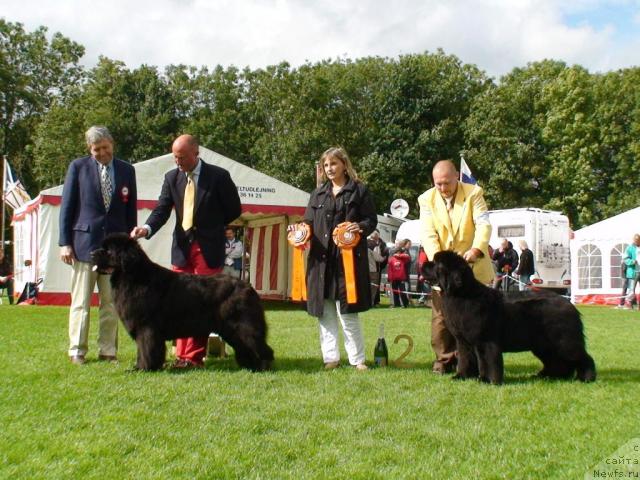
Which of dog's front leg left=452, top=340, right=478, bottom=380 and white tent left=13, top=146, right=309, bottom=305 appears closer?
dog's front leg left=452, top=340, right=478, bottom=380

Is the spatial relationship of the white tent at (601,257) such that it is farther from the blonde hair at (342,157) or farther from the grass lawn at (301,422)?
the blonde hair at (342,157)

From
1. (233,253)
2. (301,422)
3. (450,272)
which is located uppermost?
(233,253)

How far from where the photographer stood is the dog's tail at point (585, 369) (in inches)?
227

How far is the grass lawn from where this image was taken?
132 inches

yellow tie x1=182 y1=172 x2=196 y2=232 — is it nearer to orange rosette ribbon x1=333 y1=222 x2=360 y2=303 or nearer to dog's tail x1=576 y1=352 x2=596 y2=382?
orange rosette ribbon x1=333 y1=222 x2=360 y2=303

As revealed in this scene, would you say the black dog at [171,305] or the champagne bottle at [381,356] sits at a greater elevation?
the black dog at [171,305]

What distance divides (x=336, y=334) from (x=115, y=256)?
2125 mm

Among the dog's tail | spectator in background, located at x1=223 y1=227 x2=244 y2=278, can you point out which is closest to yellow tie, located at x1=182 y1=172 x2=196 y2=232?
the dog's tail

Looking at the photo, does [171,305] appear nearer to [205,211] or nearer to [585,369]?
[205,211]

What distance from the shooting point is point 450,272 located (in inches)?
220

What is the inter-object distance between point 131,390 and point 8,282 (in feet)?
48.5

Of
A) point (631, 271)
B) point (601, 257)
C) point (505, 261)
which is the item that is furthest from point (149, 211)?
point (601, 257)

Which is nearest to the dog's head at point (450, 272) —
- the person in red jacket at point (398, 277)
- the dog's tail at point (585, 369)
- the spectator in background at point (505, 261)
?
the dog's tail at point (585, 369)

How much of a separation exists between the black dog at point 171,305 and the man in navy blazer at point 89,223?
22.0 inches
